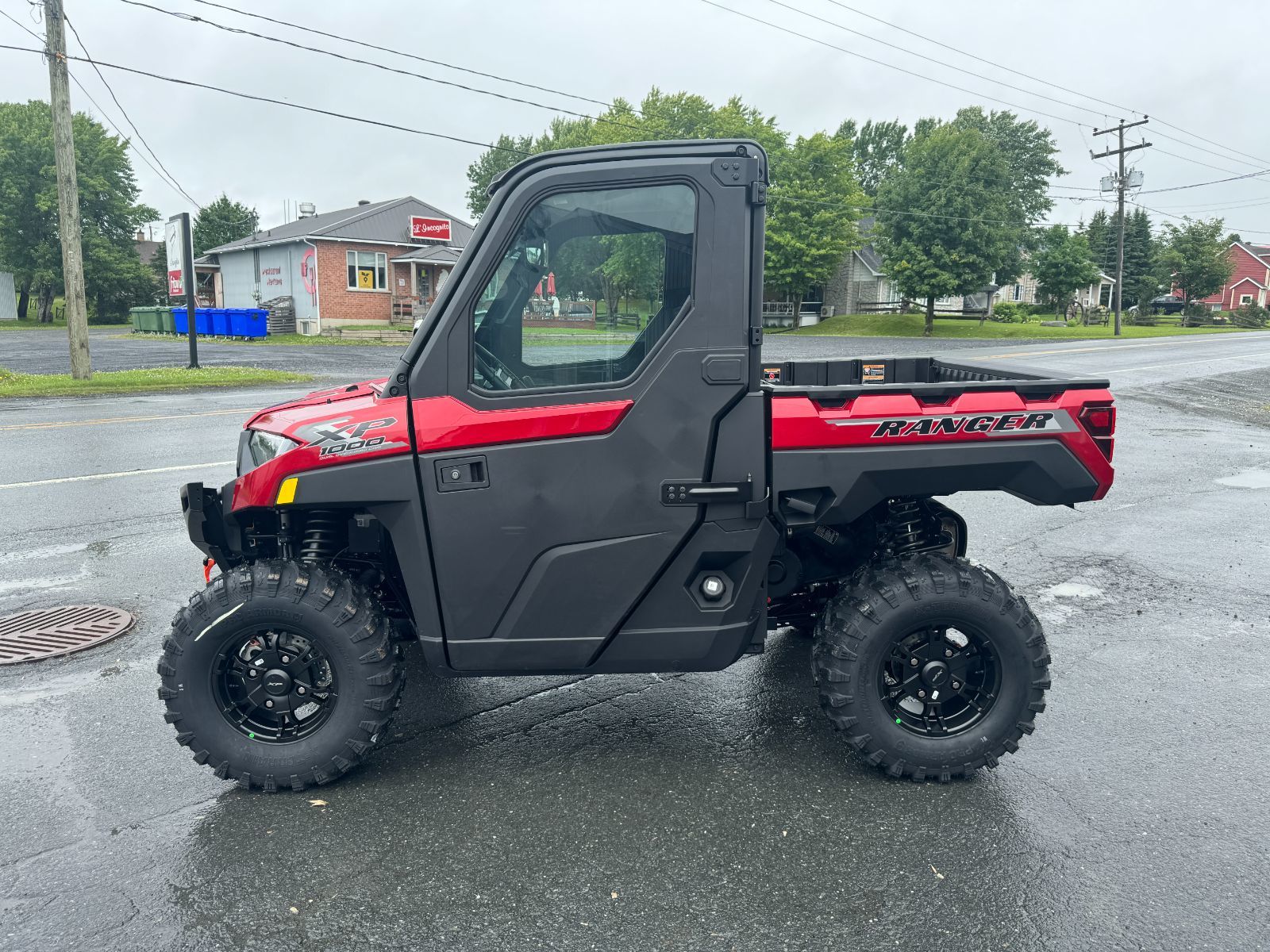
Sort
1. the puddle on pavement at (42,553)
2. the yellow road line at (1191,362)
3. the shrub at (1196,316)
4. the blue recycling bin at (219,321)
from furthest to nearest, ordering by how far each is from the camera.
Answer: the shrub at (1196,316) < the blue recycling bin at (219,321) < the yellow road line at (1191,362) < the puddle on pavement at (42,553)

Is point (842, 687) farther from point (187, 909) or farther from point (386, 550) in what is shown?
point (187, 909)

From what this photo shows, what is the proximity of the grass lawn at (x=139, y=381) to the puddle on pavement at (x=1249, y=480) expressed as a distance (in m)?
17.5

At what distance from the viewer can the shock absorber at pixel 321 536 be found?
12.1ft

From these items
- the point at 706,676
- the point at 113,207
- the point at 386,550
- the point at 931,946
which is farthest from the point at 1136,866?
the point at 113,207

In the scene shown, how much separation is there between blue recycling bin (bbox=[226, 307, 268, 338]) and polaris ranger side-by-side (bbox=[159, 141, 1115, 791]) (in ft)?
135

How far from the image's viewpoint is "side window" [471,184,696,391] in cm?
333

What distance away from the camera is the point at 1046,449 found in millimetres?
3572

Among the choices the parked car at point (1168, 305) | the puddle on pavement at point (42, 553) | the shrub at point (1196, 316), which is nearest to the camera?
the puddle on pavement at point (42, 553)

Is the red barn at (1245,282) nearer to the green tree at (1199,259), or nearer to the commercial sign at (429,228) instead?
the green tree at (1199,259)

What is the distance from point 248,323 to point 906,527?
42287 millimetres

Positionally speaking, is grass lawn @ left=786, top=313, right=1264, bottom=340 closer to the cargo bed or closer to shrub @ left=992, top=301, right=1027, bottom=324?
shrub @ left=992, top=301, right=1027, bottom=324

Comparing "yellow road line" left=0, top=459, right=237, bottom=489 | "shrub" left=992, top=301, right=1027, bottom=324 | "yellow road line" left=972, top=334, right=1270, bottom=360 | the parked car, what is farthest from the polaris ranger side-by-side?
the parked car

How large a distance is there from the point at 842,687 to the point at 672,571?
0.77m

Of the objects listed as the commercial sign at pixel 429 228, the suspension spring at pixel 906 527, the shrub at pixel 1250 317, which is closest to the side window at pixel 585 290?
the suspension spring at pixel 906 527
